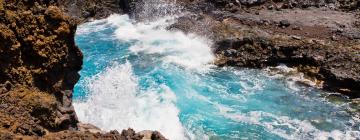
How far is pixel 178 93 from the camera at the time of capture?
21672 mm

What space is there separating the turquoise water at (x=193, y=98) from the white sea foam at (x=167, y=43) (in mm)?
62

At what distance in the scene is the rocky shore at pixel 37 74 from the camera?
941cm

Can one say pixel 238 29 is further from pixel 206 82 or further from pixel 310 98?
pixel 310 98

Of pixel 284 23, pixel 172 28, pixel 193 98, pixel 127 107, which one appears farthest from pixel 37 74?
pixel 172 28

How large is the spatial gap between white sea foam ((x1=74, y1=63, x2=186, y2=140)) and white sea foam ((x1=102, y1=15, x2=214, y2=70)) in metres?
3.33

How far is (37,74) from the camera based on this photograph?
10992mm

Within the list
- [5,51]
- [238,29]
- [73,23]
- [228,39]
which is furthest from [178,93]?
[5,51]

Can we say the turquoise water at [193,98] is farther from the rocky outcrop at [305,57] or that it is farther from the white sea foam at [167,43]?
the rocky outcrop at [305,57]

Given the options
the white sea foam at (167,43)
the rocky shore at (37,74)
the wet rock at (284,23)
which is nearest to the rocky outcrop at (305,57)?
the white sea foam at (167,43)

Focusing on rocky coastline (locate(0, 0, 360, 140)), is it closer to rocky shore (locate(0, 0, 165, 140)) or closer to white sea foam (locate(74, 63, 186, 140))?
rocky shore (locate(0, 0, 165, 140))

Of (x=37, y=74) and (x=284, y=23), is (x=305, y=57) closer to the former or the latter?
(x=284, y=23)

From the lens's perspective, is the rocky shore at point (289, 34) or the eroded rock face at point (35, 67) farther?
the rocky shore at point (289, 34)

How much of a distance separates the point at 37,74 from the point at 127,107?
918 centimetres

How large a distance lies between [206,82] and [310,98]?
5209 millimetres
